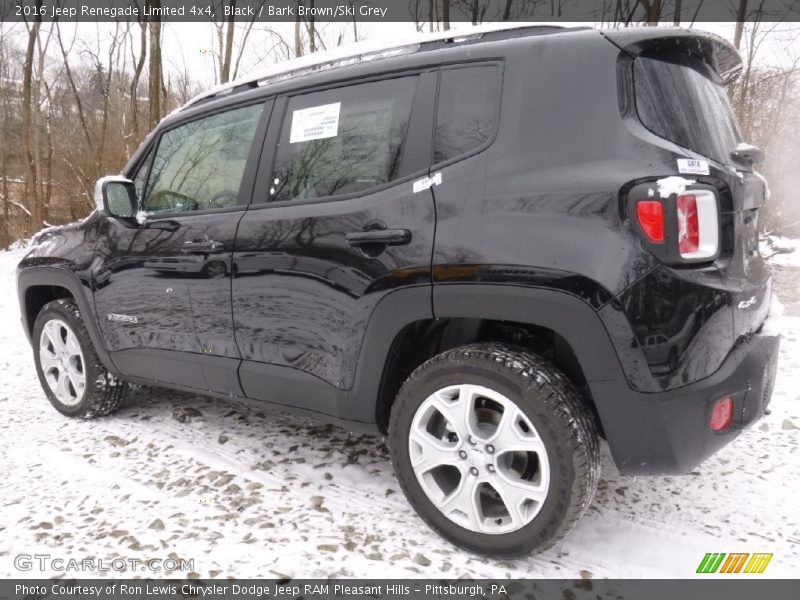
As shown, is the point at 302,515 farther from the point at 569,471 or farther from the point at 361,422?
the point at 569,471

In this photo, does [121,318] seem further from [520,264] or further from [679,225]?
[679,225]

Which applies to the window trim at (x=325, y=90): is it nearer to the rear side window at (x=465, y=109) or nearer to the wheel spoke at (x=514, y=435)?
the rear side window at (x=465, y=109)

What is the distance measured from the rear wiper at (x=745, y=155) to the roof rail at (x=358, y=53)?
2.76 ft

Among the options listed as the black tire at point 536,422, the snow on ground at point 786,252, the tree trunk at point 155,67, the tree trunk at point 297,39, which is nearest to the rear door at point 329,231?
the black tire at point 536,422

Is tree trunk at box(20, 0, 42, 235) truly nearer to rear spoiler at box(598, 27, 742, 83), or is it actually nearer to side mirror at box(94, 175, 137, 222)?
side mirror at box(94, 175, 137, 222)

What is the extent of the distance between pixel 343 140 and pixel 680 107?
1.39 m

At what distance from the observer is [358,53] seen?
8.89 feet

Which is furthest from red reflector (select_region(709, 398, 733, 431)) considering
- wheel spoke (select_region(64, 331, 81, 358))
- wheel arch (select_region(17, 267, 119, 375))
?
wheel spoke (select_region(64, 331, 81, 358))

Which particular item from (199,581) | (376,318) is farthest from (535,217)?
(199,581)

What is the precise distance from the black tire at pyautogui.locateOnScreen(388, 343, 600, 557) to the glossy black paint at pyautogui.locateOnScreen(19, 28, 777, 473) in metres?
0.12

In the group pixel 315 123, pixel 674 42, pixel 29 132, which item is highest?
pixel 29 132

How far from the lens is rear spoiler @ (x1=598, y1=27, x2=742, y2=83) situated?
6.76 ft

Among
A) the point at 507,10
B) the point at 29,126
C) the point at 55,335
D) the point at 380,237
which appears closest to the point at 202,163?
the point at 380,237

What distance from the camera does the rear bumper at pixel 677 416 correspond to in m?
1.93
